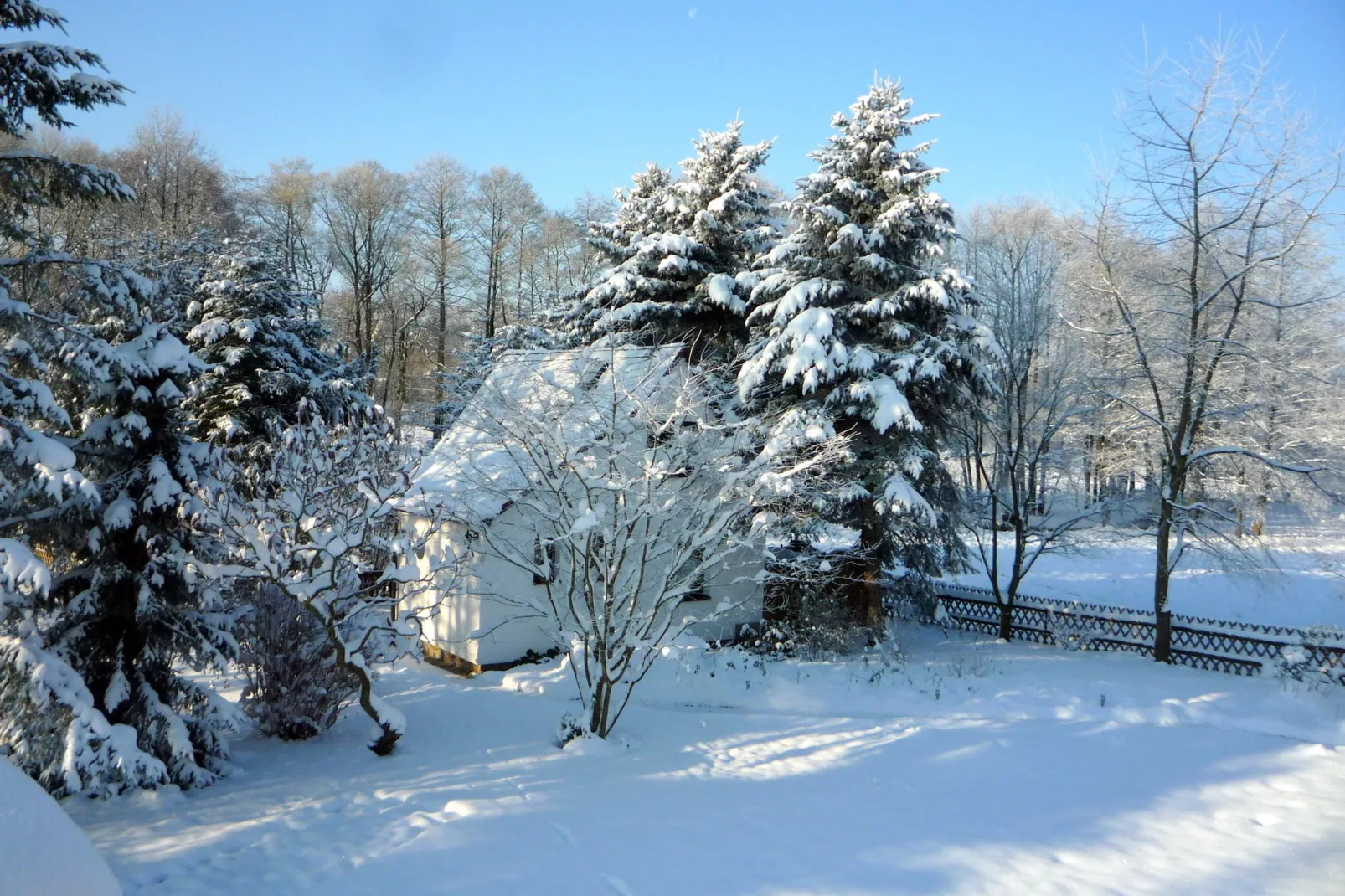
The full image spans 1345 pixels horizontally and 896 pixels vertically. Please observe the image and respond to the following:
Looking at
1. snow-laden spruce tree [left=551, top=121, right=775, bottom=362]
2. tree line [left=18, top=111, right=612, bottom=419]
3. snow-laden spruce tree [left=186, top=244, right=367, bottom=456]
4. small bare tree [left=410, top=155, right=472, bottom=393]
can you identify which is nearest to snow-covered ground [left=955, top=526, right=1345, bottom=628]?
snow-laden spruce tree [left=551, top=121, right=775, bottom=362]

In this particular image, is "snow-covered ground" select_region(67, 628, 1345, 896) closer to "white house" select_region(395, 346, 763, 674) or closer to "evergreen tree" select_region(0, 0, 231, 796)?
"evergreen tree" select_region(0, 0, 231, 796)

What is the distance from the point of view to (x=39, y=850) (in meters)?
3.82

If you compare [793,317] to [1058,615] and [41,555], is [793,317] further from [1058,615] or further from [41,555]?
[41,555]

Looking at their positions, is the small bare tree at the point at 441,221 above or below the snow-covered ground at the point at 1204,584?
above

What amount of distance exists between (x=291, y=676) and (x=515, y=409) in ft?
14.5

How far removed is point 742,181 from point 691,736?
49.8 feet

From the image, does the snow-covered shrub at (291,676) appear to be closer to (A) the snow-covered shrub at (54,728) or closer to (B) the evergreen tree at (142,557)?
(B) the evergreen tree at (142,557)

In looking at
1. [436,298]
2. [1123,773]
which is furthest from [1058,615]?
[436,298]

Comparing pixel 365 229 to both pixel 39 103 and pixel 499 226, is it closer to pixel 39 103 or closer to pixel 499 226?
pixel 499 226

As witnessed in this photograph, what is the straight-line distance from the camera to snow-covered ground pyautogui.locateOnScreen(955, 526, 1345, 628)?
17.4m

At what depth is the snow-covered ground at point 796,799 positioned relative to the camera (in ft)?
20.4

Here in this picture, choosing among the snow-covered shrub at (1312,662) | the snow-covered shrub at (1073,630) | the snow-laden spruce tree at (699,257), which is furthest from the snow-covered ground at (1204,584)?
the snow-laden spruce tree at (699,257)

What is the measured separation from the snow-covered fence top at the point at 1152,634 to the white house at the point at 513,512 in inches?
190

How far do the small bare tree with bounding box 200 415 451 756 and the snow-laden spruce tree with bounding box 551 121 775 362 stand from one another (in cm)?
1004
